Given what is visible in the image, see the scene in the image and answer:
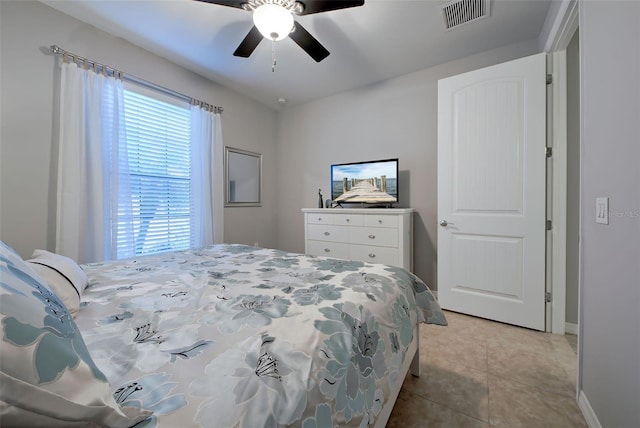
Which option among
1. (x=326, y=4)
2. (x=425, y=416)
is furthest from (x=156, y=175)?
(x=425, y=416)

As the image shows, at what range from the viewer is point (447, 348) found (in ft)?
6.20

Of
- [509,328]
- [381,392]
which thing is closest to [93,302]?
[381,392]

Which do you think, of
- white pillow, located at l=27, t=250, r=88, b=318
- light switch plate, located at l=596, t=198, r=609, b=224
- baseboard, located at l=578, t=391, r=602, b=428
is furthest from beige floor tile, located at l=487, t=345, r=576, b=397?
white pillow, located at l=27, t=250, r=88, b=318

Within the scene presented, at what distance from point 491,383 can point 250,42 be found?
2.82 metres

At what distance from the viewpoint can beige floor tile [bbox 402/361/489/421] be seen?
4.45ft

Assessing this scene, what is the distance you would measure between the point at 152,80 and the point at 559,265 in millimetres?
A: 4045

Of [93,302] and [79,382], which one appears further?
[93,302]

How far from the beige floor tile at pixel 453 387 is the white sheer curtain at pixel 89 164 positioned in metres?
2.58

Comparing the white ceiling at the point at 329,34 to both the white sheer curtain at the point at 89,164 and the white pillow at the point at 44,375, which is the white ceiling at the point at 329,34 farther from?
the white pillow at the point at 44,375

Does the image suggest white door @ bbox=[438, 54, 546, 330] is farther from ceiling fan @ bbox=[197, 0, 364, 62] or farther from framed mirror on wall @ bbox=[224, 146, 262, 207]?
framed mirror on wall @ bbox=[224, 146, 262, 207]

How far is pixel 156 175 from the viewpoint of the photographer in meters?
2.75

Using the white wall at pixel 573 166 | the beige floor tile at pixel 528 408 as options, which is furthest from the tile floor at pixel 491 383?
the white wall at pixel 573 166

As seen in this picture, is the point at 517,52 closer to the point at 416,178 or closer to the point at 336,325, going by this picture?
the point at 416,178

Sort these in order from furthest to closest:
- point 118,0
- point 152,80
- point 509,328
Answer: point 152,80 → point 509,328 → point 118,0
